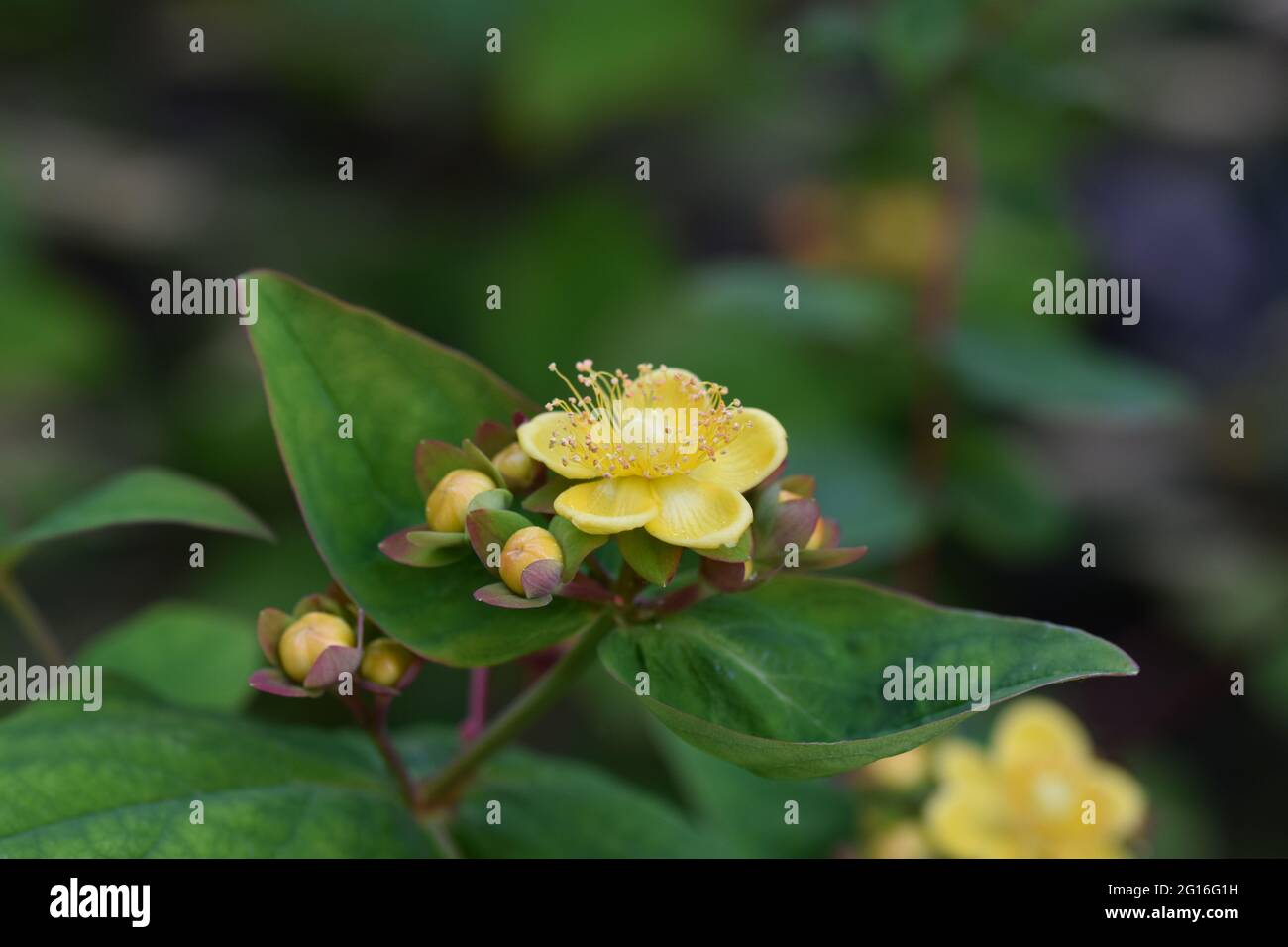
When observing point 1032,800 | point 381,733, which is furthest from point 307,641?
point 1032,800

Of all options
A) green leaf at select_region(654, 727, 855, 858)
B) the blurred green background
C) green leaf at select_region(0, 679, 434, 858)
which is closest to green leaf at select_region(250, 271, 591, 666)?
green leaf at select_region(0, 679, 434, 858)

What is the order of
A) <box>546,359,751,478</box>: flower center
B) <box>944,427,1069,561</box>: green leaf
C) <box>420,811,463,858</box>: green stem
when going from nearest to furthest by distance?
<box>546,359,751,478</box>: flower center < <box>420,811,463,858</box>: green stem < <box>944,427,1069,561</box>: green leaf

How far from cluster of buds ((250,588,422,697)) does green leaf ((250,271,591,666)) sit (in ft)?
0.12

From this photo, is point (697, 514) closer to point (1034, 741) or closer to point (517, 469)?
point (517, 469)

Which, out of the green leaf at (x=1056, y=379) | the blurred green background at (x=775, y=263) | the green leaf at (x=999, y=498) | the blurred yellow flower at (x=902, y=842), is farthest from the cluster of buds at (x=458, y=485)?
the green leaf at (x=999, y=498)

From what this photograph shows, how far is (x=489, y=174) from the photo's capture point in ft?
15.0

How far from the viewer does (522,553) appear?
1152 mm

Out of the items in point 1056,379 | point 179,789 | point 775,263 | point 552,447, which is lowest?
point 179,789

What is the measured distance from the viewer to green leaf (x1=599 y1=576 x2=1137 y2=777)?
1086mm

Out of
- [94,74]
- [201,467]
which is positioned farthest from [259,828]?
[94,74]

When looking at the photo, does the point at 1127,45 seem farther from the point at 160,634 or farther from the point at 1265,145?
the point at 160,634

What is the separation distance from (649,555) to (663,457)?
0.49 feet

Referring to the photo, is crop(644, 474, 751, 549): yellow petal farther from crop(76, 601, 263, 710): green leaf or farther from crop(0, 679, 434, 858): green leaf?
crop(76, 601, 263, 710): green leaf
